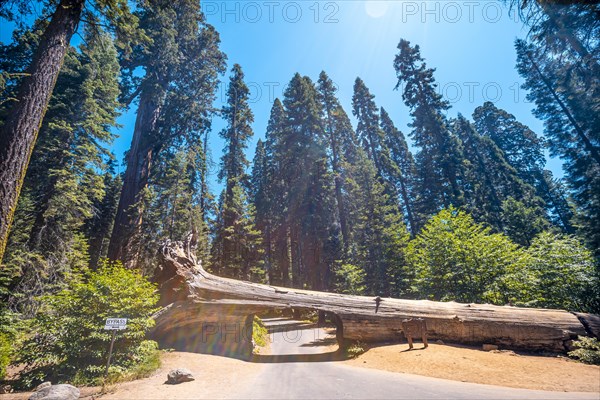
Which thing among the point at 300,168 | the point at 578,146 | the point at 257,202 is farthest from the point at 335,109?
the point at 578,146

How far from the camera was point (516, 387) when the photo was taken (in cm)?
562

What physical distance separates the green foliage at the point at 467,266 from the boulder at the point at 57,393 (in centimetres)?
1592

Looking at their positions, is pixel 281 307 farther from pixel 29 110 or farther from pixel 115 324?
pixel 29 110

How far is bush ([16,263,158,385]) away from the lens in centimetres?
707

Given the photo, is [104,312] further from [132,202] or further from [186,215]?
[186,215]

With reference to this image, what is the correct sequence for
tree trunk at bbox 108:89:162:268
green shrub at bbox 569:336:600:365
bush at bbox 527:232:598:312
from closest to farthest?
green shrub at bbox 569:336:600:365, bush at bbox 527:232:598:312, tree trunk at bbox 108:89:162:268

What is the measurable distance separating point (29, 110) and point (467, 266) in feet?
61.8

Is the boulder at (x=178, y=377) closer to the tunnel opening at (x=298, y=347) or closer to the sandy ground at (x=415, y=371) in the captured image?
the sandy ground at (x=415, y=371)

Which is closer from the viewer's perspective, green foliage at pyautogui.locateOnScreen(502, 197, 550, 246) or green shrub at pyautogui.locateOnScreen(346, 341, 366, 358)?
green shrub at pyautogui.locateOnScreen(346, 341, 366, 358)

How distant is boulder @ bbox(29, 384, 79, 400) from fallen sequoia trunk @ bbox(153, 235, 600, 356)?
4.83 m

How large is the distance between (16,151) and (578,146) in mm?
31701

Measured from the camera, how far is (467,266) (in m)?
13.7

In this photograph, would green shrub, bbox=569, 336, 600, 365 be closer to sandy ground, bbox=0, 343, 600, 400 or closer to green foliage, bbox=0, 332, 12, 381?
sandy ground, bbox=0, 343, 600, 400

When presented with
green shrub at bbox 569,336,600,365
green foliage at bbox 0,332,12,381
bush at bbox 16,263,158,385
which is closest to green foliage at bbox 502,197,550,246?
green shrub at bbox 569,336,600,365
